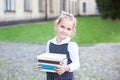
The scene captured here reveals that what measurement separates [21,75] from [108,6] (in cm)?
3331

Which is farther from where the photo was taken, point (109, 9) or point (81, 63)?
point (109, 9)

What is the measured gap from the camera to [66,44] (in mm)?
3631

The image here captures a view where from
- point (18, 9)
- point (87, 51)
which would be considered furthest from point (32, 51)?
point (18, 9)

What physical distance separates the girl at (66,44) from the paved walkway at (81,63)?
4.04m

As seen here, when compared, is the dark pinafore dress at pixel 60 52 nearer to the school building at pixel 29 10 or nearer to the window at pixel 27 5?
the school building at pixel 29 10

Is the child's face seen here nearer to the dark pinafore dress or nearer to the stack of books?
the dark pinafore dress

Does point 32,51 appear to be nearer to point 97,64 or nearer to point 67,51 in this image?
point 97,64

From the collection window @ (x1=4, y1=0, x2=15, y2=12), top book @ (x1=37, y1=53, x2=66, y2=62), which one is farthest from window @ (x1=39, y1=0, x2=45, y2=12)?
top book @ (x1=37, y1=53, x2=66, y2=62)

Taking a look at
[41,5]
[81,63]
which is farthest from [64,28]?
[41,5]

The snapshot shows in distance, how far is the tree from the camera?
39844 mm

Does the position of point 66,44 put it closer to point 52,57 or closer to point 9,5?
point 52,57

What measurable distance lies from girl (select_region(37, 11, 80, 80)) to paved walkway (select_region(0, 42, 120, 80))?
13.3ft

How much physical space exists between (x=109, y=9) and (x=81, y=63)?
3138 centimetres

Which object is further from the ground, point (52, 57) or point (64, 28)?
point (64, 28)
